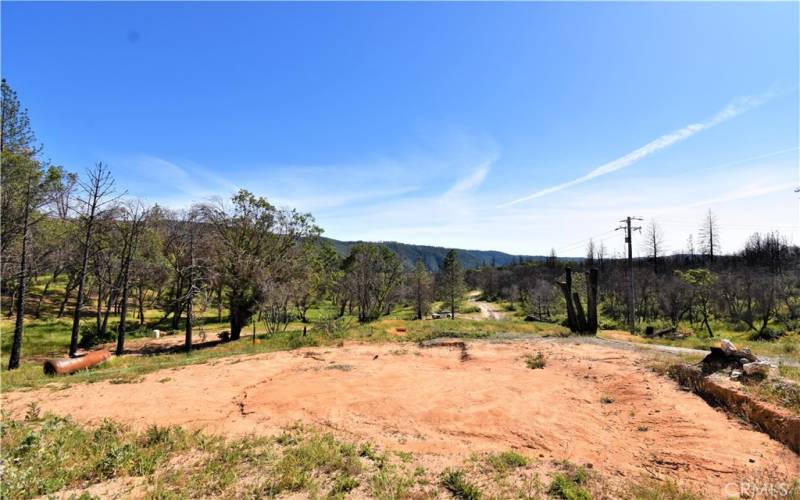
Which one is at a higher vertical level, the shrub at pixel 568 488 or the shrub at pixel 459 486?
the shrub at pixel 568 488

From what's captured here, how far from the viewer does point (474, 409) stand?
29.2ft

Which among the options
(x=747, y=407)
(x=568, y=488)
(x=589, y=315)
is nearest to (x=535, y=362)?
(x=747, y=407)

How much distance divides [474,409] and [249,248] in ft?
70.0

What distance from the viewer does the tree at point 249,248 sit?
926 inches

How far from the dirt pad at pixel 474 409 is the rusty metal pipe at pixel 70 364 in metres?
4.04

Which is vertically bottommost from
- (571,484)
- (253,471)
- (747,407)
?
(253,471)

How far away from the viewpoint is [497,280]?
87.9 meters

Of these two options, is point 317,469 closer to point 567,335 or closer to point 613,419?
point 613,419

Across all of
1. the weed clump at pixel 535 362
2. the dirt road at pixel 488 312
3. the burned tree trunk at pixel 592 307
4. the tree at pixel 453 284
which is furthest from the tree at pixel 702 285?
the weed clump at pixel 535 362

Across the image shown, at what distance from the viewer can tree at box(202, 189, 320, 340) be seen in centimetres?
2353

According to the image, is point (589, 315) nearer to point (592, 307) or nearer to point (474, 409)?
point (592, 307)

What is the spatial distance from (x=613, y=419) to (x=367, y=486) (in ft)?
20.5

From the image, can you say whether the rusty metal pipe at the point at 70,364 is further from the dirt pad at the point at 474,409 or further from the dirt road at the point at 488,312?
the dirt road at the point at 488,312

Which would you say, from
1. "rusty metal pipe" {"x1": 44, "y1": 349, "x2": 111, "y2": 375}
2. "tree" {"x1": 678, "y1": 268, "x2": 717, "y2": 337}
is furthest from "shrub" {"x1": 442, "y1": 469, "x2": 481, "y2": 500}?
"tree" {"x1": 678, "y1": 268, "x2": 717, "y2": 337}
